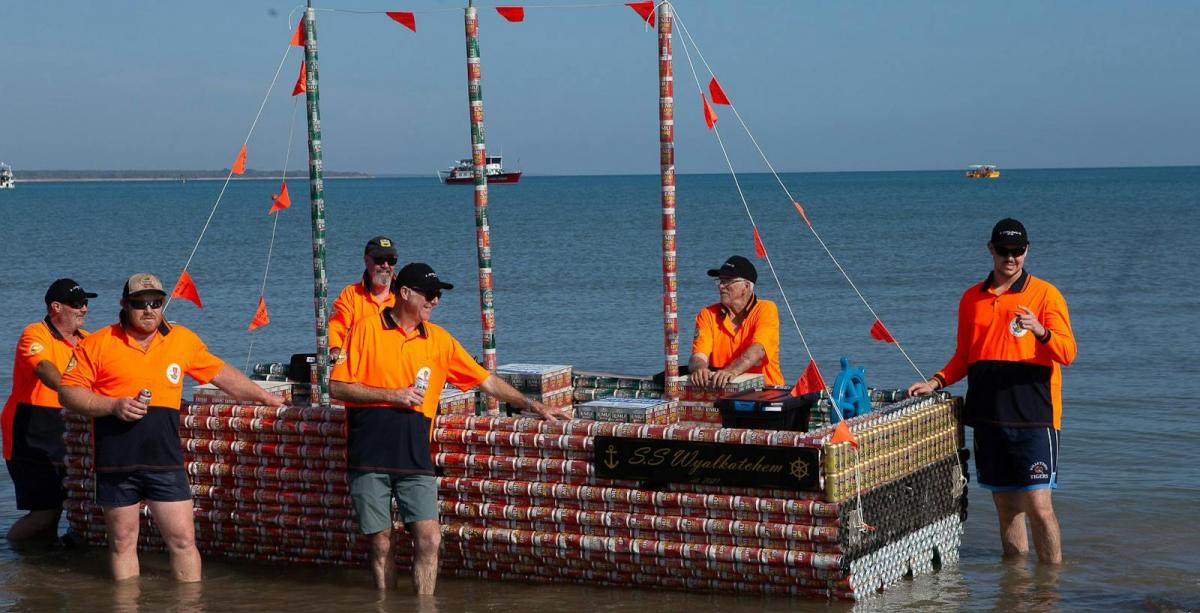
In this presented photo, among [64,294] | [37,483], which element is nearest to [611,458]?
[64,294]

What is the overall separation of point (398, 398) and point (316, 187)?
2411 mm

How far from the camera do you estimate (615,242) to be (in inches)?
2282

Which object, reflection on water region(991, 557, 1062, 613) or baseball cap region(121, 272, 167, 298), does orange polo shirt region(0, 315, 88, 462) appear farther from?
reflection on water region(991, 557, 1062, 613)

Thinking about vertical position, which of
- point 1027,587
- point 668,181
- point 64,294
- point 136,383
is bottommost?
point 1027,587

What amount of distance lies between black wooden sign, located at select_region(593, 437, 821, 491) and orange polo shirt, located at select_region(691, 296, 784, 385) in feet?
5.97

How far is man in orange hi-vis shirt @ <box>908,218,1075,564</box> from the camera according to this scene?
854 centimetres

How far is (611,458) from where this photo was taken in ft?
27.0

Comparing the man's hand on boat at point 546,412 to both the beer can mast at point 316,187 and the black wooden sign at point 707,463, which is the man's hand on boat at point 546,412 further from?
the beer can mast at point 316,187

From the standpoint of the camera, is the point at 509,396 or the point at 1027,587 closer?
the point at 509,396

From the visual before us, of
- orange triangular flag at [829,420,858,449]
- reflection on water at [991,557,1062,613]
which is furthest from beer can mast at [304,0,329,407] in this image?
reflection on water at [991,557,1062,613]

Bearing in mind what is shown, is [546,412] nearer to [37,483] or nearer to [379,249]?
[379,249]

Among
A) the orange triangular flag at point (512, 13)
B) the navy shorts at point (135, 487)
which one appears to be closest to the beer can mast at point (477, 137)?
the orange triangular flag at point (512, 13)

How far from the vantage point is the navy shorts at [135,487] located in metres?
8.41

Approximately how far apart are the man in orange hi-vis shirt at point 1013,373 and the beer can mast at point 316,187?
3.88 meters
